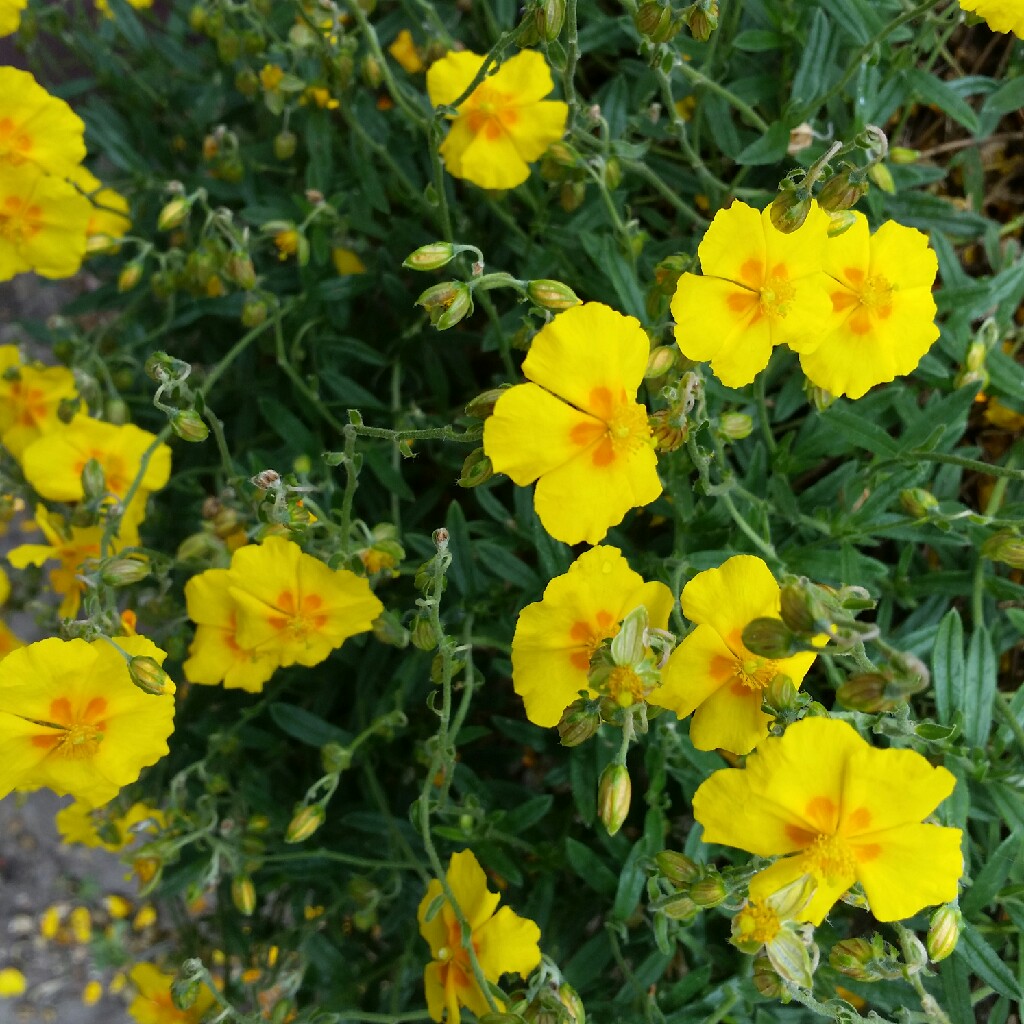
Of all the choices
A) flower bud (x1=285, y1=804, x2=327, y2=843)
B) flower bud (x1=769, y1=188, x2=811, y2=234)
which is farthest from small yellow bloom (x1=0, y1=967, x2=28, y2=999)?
flower bud (x1=769, y1=188, x2=811, y2=234)

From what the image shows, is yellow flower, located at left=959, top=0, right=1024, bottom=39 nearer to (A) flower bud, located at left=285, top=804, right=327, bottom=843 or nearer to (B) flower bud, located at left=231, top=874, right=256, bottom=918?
(A) flower bud, located at left=285, top=804, right=327, bottom=843

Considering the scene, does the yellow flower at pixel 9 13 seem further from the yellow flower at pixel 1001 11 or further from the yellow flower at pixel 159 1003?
the yellow flower at pixel 159 1003

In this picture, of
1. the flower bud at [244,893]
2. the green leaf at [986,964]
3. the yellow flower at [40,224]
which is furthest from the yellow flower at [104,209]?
the green leaf at [986,964]

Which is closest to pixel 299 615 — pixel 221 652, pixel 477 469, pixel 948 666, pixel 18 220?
pixel 221 652

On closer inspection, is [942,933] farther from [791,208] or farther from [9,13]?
[9,13]

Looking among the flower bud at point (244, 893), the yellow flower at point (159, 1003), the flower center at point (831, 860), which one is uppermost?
the flower center at point (831, 860)
